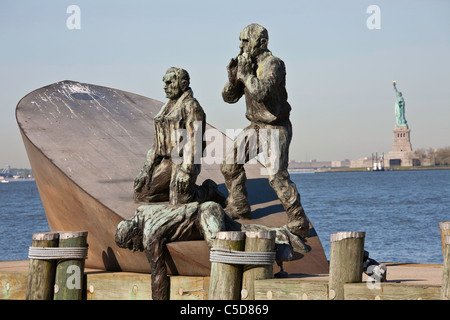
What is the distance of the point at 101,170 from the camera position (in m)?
11.0

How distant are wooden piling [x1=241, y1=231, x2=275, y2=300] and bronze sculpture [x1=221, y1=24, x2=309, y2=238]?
176cm

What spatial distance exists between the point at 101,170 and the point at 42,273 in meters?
2.70

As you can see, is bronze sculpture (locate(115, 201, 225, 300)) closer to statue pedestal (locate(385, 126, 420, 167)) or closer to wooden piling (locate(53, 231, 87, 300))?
wooden piling (locate(53, 231, 87, 300))

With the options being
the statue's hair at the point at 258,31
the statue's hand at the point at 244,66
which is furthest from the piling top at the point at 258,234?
the statue's hair at the point at 258,31

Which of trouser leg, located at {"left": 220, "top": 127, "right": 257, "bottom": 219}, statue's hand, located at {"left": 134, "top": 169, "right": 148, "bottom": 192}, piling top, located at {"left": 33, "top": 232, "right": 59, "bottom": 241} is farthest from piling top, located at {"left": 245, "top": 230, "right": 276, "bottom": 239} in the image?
statue's hand, located at {"left": 134, "top": 169, "right": 148, "bottom": 192}

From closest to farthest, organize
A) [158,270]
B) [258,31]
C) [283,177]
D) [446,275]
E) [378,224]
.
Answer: [446,275] → [158,270] → [283,177] → [258,31] → [378,224]

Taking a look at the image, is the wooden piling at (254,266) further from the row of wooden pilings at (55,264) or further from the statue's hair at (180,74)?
the statue's hair at (180,74)

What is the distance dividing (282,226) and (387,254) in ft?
38.7

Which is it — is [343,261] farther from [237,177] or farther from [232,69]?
[232,69]

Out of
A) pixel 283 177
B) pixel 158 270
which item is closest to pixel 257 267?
pixel 158 270

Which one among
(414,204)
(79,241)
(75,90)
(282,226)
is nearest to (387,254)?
(75,90)

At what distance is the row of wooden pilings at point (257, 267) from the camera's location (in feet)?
24.3
